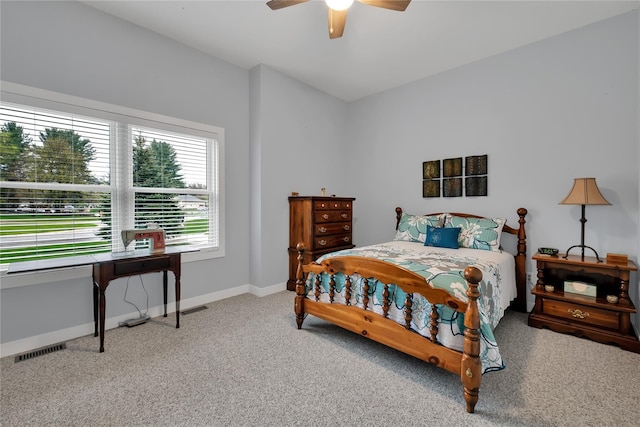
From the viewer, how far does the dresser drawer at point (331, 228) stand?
157 inches

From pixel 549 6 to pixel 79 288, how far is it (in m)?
5.04

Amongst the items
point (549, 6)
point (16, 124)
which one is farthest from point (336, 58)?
point (16, 124)

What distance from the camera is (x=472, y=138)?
3.78 meters

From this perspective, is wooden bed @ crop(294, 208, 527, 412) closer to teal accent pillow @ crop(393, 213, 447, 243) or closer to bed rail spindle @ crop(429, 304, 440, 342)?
bed rail spindle @ crop(429, 304, 440, 342)

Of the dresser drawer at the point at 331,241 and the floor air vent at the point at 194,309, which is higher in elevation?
the dresser drawer at the point at 331,241

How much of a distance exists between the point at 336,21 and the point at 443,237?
2.47m

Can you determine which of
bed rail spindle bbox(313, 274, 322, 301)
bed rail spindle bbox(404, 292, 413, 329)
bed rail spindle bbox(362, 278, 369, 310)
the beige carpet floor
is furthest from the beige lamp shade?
bed rail spindle bbox(313, 274, 322, 301)

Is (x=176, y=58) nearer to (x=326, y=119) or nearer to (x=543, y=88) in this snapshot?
(x=326, y=119)

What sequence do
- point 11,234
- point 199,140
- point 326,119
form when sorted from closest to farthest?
point 11,234 < point 199,140 < point 326,119

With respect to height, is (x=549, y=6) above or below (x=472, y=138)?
above

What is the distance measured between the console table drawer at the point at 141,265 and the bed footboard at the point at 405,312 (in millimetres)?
1280

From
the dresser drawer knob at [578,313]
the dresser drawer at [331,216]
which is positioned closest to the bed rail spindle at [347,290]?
the dresser drawer at [331,216]

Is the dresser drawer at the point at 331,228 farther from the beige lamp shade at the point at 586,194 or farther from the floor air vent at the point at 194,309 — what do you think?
the beige lamp shade at the point at 586,194

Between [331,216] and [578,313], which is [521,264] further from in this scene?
[331,216]
